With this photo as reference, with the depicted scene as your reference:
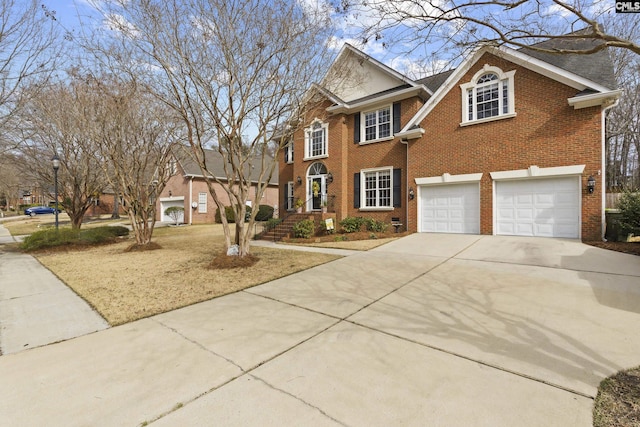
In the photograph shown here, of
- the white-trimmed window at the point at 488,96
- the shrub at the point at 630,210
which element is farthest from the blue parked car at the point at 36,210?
the shrub at the point at 630,210

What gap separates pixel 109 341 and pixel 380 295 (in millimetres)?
3961

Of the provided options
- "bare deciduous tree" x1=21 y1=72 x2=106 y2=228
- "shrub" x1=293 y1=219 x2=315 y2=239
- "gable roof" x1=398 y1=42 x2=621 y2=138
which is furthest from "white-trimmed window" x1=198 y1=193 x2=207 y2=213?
"gable roof" x1=398 y1=42 x2=621 y2=138

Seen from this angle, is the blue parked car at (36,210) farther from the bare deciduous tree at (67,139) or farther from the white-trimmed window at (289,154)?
the white-trimmed window at (289,154)

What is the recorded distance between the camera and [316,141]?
16.2m

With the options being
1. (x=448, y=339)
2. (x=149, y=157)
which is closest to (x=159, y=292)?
(x=448, y=339)

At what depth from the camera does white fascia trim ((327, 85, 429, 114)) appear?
12.9 metres

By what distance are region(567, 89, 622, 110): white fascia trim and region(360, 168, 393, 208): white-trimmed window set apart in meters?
6.79

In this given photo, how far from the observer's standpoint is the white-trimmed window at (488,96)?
10.5 meters

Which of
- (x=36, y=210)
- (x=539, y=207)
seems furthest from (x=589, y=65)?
(x=36, y=210)

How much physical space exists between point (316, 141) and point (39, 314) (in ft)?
44.9

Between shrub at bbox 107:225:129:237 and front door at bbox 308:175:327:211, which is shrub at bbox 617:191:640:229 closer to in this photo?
front door at bbox 308:175:327:211

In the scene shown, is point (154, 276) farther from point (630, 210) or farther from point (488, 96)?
point (630, 210)

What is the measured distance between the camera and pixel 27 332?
387 cm

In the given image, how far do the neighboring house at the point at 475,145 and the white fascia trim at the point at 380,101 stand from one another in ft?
0.17
